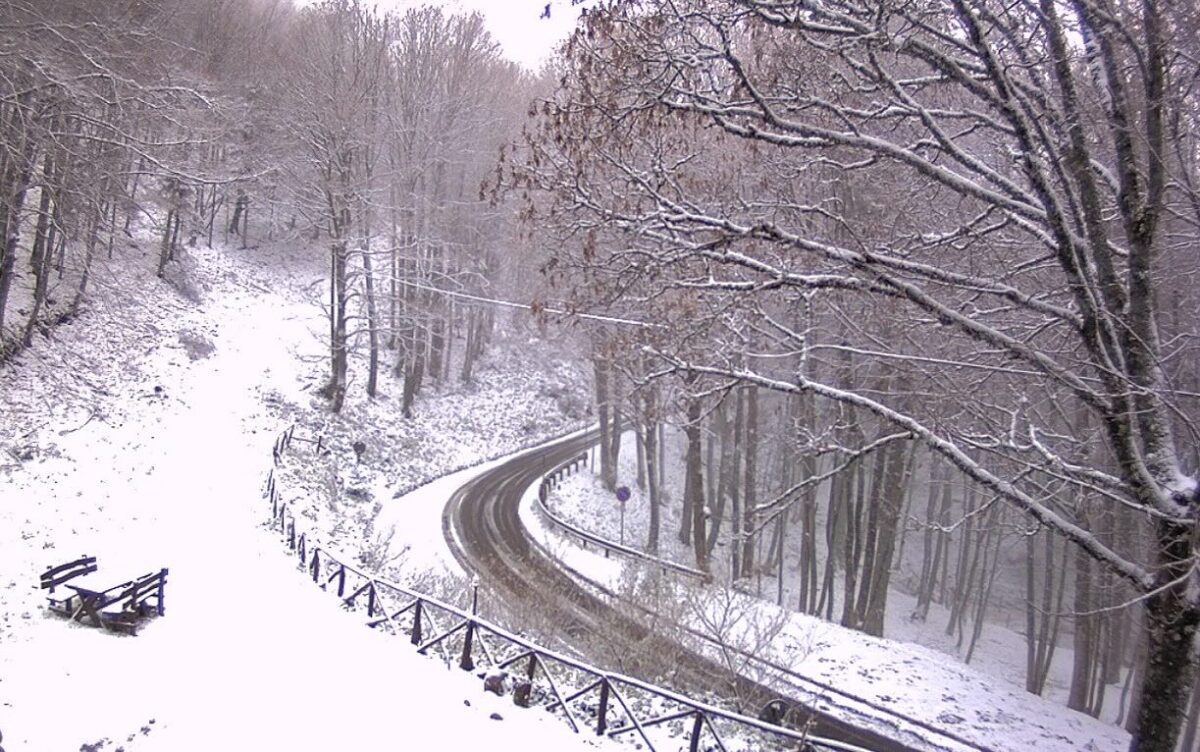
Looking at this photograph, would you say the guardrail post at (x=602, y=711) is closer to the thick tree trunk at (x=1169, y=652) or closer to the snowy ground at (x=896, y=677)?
the snowy ground at (x=896, y=677)

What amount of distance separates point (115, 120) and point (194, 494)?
32.3 ft

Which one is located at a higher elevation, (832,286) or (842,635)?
(832,286)

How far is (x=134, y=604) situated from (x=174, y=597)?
1.18m

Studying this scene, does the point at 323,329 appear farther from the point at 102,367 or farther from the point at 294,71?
the point at 102,367

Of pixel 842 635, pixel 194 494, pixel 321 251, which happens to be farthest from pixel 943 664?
pixel 321 251

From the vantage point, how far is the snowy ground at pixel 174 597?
8.63m

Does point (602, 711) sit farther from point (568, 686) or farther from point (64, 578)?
point (64, 578)

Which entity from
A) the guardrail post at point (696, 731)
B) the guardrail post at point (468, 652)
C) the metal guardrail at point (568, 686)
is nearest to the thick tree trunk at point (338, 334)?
the metal guardrail at point (568, 686)

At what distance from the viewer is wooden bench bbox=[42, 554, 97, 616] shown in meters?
10.8

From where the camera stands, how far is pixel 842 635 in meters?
15.8

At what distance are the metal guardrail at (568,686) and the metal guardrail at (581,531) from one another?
3.07 meters

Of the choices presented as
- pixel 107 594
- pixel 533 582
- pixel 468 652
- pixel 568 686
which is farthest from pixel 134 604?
pixel 533 582

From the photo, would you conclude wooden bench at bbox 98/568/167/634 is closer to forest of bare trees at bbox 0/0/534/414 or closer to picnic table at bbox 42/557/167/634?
picnic table at bbox 42/557/167/634

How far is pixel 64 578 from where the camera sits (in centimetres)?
1117
